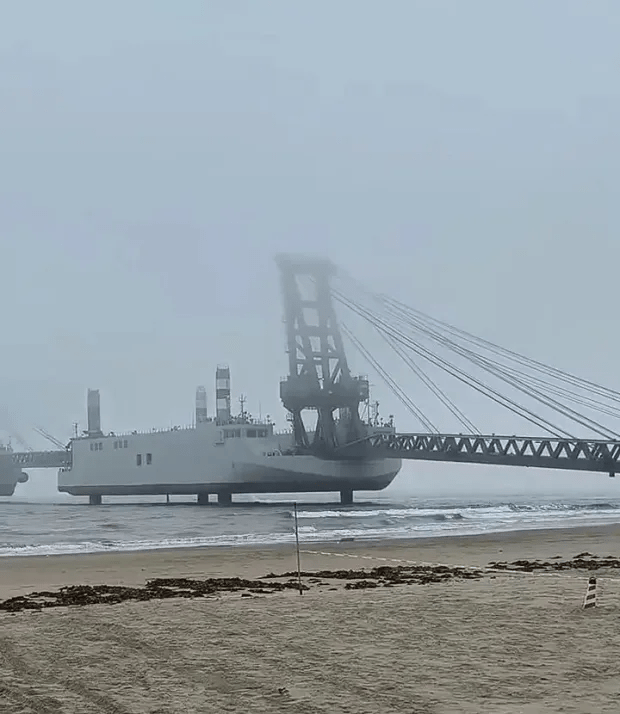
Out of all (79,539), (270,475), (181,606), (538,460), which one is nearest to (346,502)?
(270,475)

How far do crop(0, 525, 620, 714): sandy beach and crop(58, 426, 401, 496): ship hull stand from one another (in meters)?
77.5

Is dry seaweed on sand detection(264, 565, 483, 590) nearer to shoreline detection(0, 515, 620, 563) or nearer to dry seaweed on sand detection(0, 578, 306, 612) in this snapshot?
dry seaweed on sand detection(0, 578, 306, 612)

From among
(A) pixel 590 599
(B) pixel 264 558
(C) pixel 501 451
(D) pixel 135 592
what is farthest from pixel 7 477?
(A) pixel 590 599

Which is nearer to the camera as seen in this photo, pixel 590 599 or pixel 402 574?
pixel 590 599

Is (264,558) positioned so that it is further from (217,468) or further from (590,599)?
(217,468)

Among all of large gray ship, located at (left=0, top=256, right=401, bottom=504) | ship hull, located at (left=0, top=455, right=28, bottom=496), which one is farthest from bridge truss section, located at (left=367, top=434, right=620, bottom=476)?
ship hull, located at (left=0, top=455, right=28, bottom=496)

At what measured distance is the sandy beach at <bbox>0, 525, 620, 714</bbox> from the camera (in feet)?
26.2

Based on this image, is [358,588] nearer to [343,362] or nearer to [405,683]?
[405,683]

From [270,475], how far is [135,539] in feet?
183

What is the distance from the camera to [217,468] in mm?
98000

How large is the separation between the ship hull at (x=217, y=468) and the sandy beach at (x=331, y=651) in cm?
7753

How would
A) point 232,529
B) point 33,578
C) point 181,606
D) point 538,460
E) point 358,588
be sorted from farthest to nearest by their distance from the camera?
1. point 538,460
2. point 232,529
3. point 33,578
4. point 358,588
5. point 181,606

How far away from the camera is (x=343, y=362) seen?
Result: 9538cm

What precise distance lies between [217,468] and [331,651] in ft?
291
